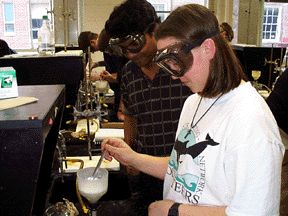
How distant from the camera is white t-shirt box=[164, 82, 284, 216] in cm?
89

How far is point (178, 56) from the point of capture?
1.01 metres

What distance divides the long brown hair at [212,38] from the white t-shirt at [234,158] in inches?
1.5

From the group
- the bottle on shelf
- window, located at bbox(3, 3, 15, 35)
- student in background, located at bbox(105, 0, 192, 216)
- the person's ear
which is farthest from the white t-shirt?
window, located at bbox(3, 3, 15, 35)

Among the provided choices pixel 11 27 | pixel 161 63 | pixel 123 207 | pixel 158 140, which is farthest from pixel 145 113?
pixel 11 27

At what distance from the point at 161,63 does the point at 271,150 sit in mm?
413

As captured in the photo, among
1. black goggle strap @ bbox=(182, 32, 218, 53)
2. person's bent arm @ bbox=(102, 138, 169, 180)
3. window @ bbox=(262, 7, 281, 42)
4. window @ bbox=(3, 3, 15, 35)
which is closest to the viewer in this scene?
black goggle strap @ bbox=(182, 32, 218, 53)

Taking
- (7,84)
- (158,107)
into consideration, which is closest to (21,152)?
(7,84)

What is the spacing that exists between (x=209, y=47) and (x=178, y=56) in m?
0.09

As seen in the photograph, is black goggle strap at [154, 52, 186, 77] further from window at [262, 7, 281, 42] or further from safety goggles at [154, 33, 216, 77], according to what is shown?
window at [262, 7, 281, 42]

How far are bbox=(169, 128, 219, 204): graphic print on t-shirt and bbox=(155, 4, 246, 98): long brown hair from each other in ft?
0.53

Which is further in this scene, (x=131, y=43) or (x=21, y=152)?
(x=131, y=43)

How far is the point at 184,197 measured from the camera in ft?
3.52

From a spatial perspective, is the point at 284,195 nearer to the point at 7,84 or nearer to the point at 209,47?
the point at 209,47

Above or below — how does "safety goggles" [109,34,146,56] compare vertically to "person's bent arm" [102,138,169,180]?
above
